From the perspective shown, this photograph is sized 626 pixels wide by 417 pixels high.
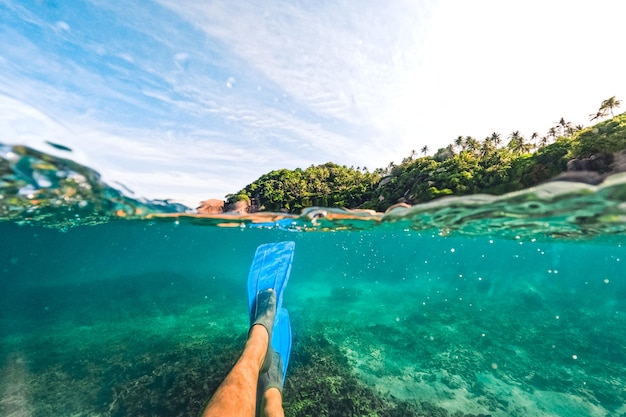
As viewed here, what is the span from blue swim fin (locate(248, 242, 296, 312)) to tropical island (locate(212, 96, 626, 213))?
101 inches

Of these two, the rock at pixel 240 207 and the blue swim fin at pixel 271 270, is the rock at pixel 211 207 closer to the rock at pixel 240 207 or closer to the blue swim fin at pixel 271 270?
the rock at pixel 240 207

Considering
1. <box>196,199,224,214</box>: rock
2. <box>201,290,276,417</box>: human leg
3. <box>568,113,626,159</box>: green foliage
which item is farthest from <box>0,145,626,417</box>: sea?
<box>201,290,276,417</box>: human leg

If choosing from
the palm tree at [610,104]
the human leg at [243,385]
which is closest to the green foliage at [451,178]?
the human leg at [243,385]

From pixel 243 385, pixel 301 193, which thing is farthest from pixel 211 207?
pixel 243 385

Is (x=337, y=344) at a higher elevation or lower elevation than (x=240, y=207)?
lower

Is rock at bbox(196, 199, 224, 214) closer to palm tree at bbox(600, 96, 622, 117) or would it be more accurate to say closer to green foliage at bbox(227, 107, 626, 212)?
green foliage at bbox(227, 107, 626, 212)

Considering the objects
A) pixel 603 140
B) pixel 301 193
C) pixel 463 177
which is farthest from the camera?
pixel 301 193

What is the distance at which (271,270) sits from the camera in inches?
522

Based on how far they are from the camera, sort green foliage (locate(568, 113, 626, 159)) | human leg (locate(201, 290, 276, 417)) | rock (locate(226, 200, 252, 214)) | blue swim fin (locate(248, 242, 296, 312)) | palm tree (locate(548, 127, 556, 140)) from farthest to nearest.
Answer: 1. palm tree (locate(548, 127, 556, 140))
2. rock (locate(226, 200, 252, 214))
3. blue swim fin (locate(248, 242, 296, 312))
4. green foliage (locate(568, 113, 626, 159))
5. human leg (locate(201, 290, 276, 417))

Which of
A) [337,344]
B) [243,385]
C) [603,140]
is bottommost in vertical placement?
[337,344]

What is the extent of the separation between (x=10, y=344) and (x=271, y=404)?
1861cm

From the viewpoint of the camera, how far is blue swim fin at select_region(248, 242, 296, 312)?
11578 millimetres

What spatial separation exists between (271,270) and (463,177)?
31.2 feet

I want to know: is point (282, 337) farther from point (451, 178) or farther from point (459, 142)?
point (459, 142)
